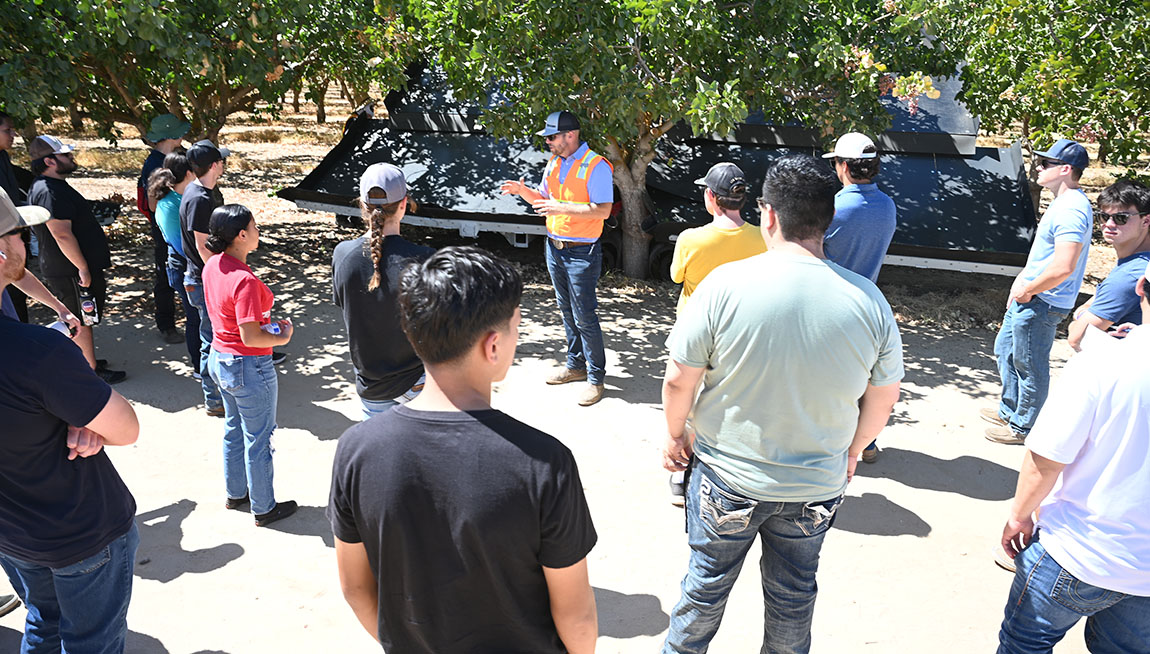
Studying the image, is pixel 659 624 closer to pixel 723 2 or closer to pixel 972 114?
pixel 723 2

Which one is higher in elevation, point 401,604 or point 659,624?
point 401,604

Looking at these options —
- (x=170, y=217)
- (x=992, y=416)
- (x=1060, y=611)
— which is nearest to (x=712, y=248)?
(x=1060, y=611)

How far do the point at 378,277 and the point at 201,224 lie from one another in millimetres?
1841

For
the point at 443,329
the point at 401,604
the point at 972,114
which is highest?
the point at 972,114

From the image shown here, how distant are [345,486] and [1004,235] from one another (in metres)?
7.50

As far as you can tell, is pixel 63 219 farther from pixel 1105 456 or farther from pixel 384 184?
pixel 1105 456

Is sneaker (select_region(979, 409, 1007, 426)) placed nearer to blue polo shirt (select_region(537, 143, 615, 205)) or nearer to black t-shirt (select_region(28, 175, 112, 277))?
blue polo shirt (select_region(537, 143, 615, 205))

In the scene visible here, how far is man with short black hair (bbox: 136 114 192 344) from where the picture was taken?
6.17 metres

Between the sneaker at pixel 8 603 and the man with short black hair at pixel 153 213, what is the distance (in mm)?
3152

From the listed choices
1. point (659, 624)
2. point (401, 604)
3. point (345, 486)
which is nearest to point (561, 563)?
point (401, 604)

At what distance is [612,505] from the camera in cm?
432

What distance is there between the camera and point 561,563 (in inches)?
67.4

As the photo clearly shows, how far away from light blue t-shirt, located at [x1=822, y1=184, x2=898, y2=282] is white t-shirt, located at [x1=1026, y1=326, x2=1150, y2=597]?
1849mm

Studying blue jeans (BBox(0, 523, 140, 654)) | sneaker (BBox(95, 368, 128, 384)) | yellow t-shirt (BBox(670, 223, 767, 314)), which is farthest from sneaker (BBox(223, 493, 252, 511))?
yellow t-shirt (BBox(670, 223, 767, 314))
